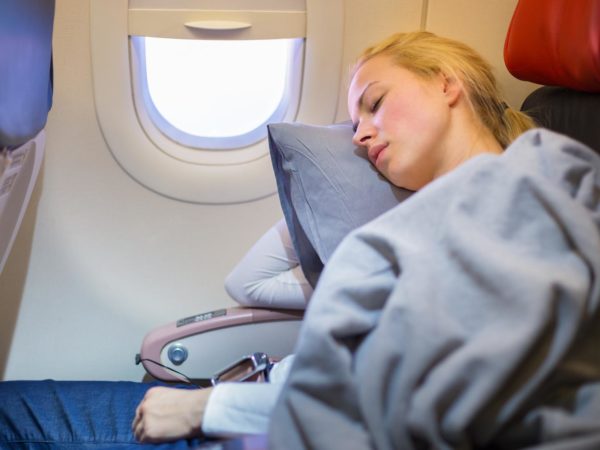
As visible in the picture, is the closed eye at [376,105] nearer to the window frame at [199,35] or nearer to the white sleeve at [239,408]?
the window frame at [199,35]

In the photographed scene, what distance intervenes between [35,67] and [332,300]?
74cm

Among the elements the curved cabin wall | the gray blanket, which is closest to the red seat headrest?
the curved cabin wall

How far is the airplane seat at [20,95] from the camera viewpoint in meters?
0.99

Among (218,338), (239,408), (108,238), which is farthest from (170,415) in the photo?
(108,238)

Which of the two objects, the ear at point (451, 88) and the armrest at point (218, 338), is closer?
the ear at point (451, 88)

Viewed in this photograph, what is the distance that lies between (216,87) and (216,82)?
15 mm

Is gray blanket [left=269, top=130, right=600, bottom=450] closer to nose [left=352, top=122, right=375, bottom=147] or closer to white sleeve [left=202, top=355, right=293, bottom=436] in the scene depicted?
white sleeve [left=202, top=355, right=293, bottom=436]

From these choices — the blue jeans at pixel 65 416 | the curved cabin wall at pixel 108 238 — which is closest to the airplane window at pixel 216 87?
the curved cabin wall at pixel 108 238

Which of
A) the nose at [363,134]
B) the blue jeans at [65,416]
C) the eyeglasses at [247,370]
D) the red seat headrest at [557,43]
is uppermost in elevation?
the red seat headrest at [557,43]

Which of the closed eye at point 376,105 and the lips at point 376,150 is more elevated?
the closed eye at point 376,105

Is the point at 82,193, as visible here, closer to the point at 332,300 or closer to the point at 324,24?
the point at 324,24

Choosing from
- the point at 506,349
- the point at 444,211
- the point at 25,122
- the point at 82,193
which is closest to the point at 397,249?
the point at 444,211

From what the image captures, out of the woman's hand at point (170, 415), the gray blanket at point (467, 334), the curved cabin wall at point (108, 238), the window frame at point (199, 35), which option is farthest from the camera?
the curved cabin wall at point (108, 238)

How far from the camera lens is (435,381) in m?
0.75
